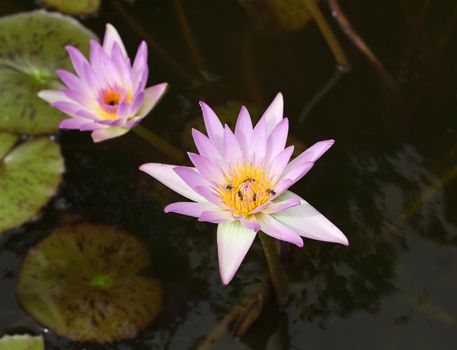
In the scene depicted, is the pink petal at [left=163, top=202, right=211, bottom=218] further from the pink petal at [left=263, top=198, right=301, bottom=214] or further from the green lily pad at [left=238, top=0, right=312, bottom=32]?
the green lily pad at [left=238, top=0, right=312, bottom=32]

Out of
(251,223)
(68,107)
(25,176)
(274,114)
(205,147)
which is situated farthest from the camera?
(25,176)

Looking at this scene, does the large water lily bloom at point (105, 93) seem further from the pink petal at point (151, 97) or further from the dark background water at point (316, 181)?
the dark background water at point (316, 181)

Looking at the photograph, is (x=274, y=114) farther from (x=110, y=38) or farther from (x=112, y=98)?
(x=110, y=38)

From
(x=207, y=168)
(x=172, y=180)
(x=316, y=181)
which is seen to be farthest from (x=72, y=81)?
(x=316, y=181)

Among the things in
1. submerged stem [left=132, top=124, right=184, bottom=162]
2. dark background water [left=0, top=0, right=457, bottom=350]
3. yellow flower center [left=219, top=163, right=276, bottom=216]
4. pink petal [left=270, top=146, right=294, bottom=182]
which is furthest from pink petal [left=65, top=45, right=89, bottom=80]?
pink petal [left=270, top=146, right=294, bottom=182]

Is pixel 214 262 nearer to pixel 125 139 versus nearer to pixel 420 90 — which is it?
pixel 125 139
